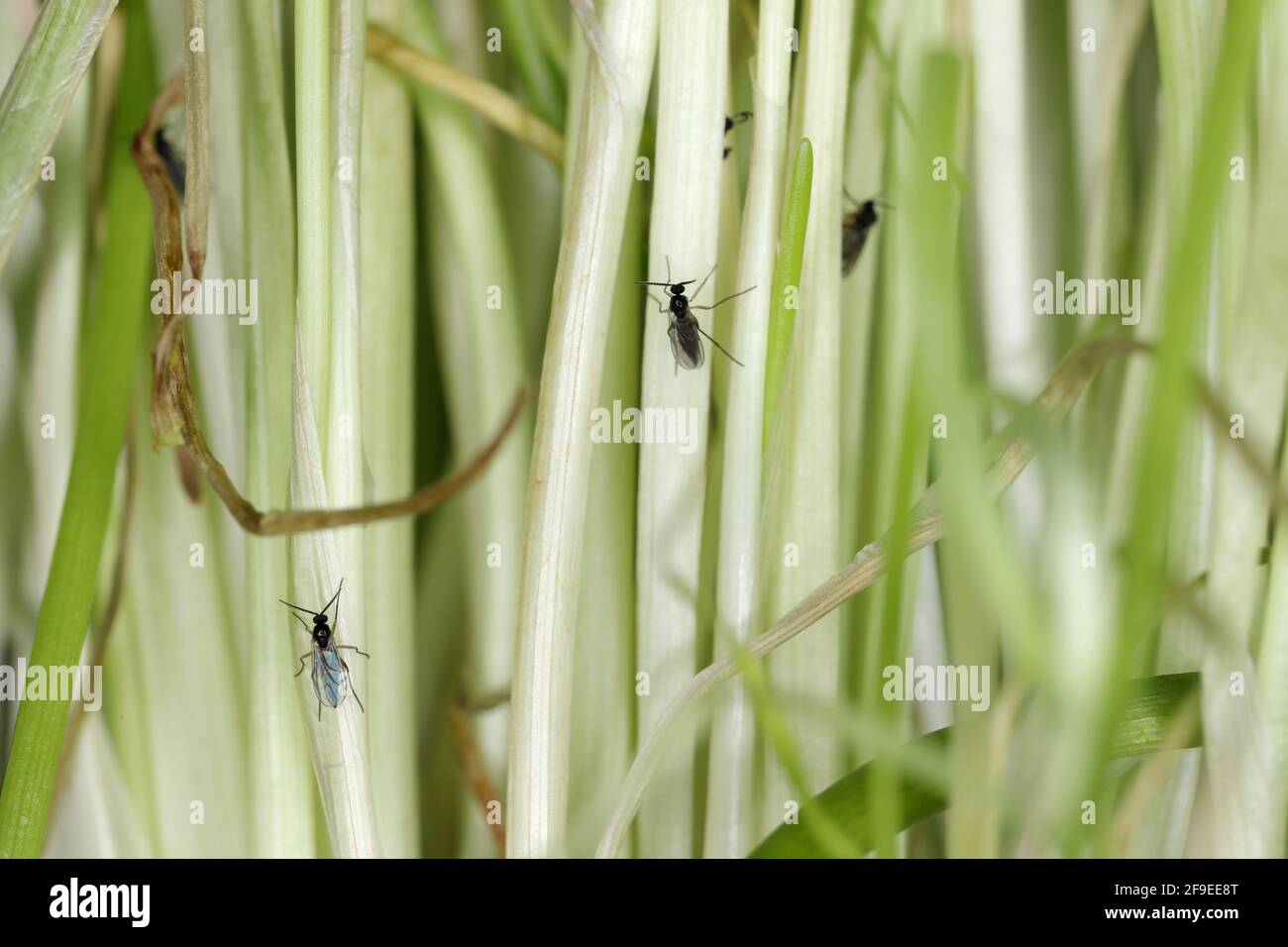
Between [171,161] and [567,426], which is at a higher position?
[171,161]

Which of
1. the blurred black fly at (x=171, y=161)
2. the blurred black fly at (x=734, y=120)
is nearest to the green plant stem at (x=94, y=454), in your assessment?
the blurred black fly at (x=171, y=161)

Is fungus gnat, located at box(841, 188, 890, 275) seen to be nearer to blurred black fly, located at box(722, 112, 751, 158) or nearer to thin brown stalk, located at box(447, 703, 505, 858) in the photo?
blurred black fly, located at box(722, 112, 751, 158)

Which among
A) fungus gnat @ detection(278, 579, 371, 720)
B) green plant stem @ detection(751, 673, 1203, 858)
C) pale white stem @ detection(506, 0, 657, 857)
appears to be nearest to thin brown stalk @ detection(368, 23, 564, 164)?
pale white stem @ detection(506, 0, 657, 857)

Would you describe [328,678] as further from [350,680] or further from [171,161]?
[171,161]

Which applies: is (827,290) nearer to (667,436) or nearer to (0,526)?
(667,436)

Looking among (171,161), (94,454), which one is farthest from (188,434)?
(171,161)

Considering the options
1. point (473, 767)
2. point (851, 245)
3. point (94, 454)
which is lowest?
point (473, 767)
